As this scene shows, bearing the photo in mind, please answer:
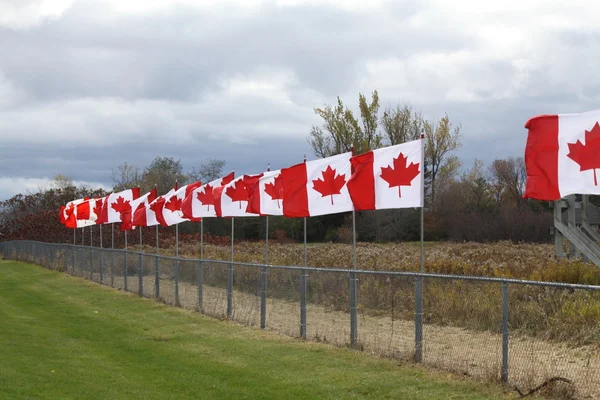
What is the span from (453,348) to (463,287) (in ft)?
2.82

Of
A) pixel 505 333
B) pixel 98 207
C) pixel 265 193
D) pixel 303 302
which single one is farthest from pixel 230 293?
pixel 98 207

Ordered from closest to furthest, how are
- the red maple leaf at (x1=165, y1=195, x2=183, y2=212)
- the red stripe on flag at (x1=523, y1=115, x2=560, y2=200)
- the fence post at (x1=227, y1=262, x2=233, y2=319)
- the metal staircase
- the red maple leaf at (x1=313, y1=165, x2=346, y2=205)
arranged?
the red stripe on flag at (x1=523, y1=115, x2=560, y2=200)
the metal staircase
the fence post at (x1=227, y1=262, x2=233, y2=319)
the red maple leaf at (x1=313, y1=165, x2=346, y2=205)
the red maple leaf at (x1=165, y1=195, x2=183, y2=212)

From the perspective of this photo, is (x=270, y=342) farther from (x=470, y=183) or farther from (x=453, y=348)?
(x=470, y=183)

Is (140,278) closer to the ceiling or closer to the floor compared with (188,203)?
closer to the floor

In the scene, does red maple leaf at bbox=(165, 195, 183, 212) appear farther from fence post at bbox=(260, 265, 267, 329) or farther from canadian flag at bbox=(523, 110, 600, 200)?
canadian flag at bbox=(523, 110, 600, 200)

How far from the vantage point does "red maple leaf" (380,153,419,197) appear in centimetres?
1486

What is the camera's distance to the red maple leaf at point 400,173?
1486cm

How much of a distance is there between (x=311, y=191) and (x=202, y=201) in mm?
8145

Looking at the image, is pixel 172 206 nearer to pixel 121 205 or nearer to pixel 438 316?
pixel 121 205

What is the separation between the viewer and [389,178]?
15.6 m

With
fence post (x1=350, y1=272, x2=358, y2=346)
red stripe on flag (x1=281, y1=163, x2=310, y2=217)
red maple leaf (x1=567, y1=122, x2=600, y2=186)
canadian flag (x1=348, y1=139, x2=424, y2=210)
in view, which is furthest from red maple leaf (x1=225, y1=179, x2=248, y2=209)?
red maple leaf (x1=567, y1=122, x2=600, y2=186)

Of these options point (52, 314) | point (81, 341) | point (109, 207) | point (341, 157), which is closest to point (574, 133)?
point (341, 157)

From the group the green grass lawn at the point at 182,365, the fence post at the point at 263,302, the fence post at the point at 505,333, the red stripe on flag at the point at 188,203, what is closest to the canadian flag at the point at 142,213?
the red stripe on flag at the point at 188,203

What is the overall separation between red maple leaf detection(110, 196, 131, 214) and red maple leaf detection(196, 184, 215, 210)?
28.2 feet
